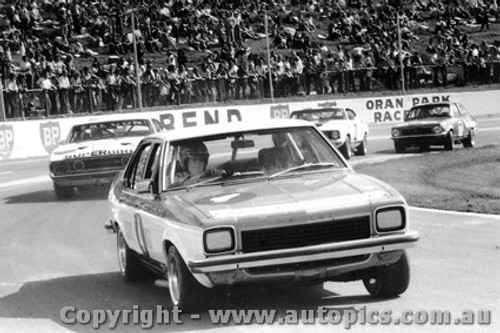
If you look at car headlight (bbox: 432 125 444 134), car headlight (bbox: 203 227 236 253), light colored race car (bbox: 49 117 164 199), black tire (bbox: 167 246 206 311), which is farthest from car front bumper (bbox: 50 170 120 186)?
car headlight (bbox: 203 227 236 253)

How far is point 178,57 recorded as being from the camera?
31594 mm

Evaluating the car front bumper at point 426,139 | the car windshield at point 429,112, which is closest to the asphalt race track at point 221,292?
the car front bumper at point 426,139

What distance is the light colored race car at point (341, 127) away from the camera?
2255 centimetres

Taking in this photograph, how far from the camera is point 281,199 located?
6719 mm

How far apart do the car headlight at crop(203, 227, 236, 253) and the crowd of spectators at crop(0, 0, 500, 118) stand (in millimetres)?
21691

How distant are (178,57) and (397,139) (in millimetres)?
9454

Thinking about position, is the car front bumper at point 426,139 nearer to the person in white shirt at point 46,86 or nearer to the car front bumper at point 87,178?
the car front bumper at point 87,178

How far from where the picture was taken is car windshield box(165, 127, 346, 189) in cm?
751

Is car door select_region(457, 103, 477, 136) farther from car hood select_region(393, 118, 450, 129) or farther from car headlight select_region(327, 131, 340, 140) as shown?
car headlight select_region(327, 131, 340, 140)

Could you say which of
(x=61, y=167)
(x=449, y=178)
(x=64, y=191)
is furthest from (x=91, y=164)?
(x=449, y=178)

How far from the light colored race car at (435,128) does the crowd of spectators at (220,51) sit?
8049 mm

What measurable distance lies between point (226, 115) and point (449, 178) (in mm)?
13895

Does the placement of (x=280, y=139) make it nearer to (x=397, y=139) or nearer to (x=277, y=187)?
(x=277, y=187)

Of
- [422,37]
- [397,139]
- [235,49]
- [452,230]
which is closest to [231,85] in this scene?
[235,49]
